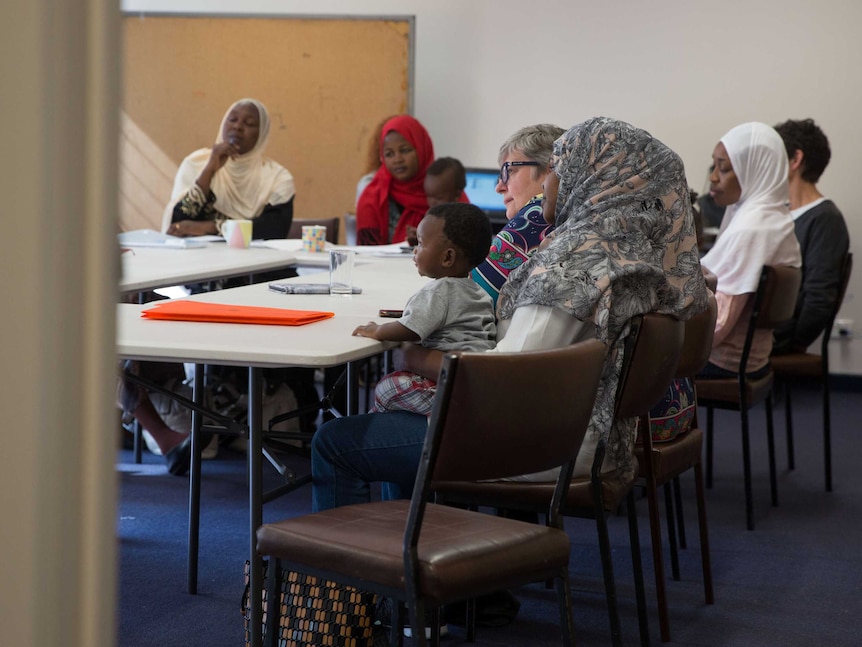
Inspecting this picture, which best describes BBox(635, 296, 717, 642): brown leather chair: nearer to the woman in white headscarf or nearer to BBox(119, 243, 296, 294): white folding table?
the woman in white headscarf

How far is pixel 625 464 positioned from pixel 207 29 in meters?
4.91

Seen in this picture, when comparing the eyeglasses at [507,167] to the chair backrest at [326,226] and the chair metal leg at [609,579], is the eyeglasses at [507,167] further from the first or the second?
the chair backrest at [326,226]

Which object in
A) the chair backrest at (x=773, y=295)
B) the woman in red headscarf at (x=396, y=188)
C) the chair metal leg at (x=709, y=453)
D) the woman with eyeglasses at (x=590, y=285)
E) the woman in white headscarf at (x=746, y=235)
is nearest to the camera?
the woman with eyeglasses at (x=590, y=285)

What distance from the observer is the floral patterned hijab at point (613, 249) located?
1.82 meters

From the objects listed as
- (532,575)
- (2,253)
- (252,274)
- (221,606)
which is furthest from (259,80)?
(2,253)

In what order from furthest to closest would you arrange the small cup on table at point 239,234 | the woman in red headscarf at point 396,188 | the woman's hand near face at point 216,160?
the woman in red headscarf at point 396,188 → the woman's hand near face at point 216,160 → the small cup on table at point 239,234

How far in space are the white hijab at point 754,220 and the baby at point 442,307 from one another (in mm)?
1410

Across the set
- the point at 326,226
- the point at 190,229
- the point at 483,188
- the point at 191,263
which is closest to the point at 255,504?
the point at 191,263

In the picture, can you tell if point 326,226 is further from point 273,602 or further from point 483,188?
point 273,602

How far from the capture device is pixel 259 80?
6098mm

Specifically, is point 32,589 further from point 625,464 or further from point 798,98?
point 798,98

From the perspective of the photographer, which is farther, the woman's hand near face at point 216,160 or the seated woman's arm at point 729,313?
the woman's hand near face at point 216,160

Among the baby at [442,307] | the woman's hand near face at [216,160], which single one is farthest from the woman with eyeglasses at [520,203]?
the woman's hand near face at [216,160]

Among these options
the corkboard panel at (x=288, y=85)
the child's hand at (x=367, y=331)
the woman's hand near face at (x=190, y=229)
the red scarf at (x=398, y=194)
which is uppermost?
the corkboard panel at (x=288, y=85)
